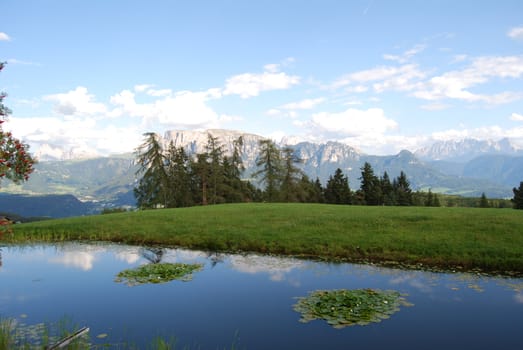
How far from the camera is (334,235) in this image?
1053 inches

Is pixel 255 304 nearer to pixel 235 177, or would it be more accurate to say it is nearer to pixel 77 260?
pixel 77 260

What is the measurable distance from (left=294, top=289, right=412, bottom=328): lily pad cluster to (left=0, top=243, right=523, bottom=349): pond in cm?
31

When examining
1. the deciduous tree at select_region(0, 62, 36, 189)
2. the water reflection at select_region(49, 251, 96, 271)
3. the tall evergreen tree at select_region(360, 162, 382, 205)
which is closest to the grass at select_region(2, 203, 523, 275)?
the water reflection at select_region(49, 251, 96, 271)

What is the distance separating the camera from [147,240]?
30219 mm

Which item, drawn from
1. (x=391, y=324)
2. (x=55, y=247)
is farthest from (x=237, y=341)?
(x=55, y=247)

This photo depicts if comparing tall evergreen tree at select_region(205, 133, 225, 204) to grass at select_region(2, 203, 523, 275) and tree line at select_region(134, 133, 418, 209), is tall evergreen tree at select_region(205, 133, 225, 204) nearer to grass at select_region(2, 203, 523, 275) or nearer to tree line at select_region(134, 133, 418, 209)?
tree line at select_region(134, 133, 418, 209)

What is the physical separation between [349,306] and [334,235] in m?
12.9

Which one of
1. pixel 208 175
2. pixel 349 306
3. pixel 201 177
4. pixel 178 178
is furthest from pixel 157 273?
pixel 178 178

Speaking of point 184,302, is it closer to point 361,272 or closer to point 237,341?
point 237,341

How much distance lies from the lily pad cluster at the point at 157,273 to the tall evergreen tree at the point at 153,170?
52.7m

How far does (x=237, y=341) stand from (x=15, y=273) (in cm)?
1584

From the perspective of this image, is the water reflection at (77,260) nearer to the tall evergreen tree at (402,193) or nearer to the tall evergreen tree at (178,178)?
the tall evergreen tree at (178,178)

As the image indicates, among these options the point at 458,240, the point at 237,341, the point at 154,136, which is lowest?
the point at 237,341

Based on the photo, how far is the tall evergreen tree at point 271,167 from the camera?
76688 millimetres
